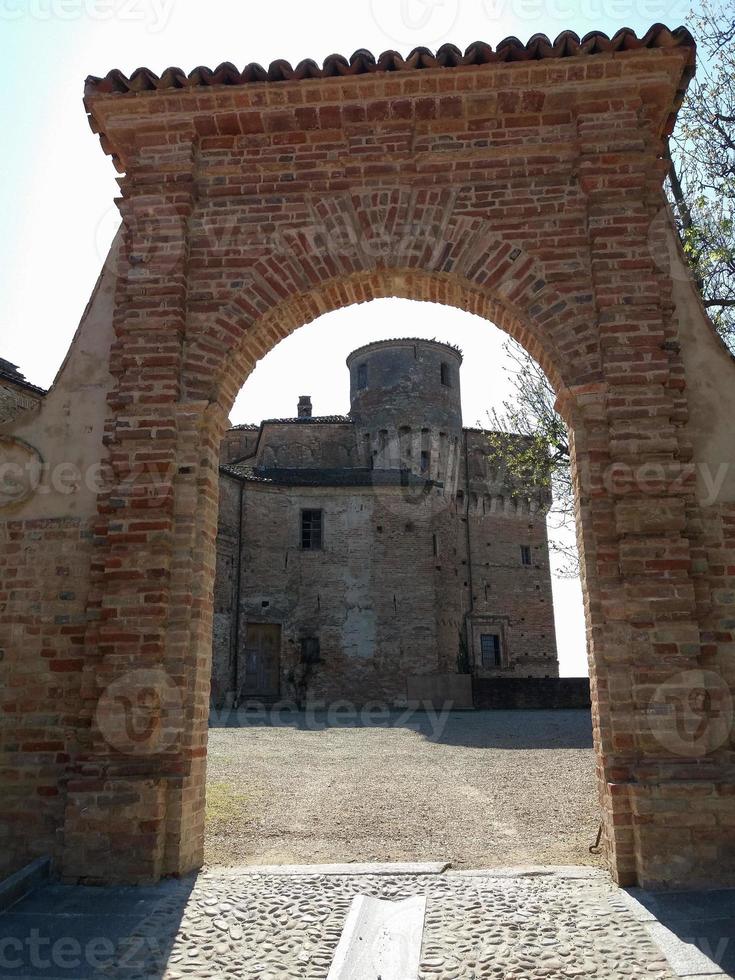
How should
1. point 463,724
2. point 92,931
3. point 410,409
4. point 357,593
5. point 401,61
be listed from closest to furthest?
1. point 92,931
2. point 401,61
3. point 463,724
4. point 357,593
5. point 410,409

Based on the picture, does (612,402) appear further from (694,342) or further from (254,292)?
(254,292)

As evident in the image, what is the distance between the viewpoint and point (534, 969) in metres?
3.55

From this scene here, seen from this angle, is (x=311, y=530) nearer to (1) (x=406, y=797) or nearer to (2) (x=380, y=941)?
(1) (x=406, y=797)

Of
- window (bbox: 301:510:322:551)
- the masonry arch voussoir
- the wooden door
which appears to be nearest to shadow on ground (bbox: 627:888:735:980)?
the masonry arch voussoir

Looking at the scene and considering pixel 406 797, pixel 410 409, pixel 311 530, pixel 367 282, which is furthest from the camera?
pixel 410 409

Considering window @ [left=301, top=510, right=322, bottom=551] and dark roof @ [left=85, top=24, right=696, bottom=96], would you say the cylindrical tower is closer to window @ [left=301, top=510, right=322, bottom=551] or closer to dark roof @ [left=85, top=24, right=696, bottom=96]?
window @ [left=301, top=510, right=322, bottom=551]

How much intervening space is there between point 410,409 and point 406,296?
25.2m

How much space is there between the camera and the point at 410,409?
1241 inches

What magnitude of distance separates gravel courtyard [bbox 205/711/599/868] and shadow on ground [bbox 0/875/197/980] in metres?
1.37

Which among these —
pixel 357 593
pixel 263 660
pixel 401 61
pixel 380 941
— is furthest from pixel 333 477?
pixel 380 941

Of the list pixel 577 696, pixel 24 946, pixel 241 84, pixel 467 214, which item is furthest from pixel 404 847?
pixel 577 696

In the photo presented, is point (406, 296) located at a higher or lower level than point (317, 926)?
higher

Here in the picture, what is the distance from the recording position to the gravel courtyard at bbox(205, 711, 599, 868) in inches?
240

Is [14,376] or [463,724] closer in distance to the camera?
[463,724]
